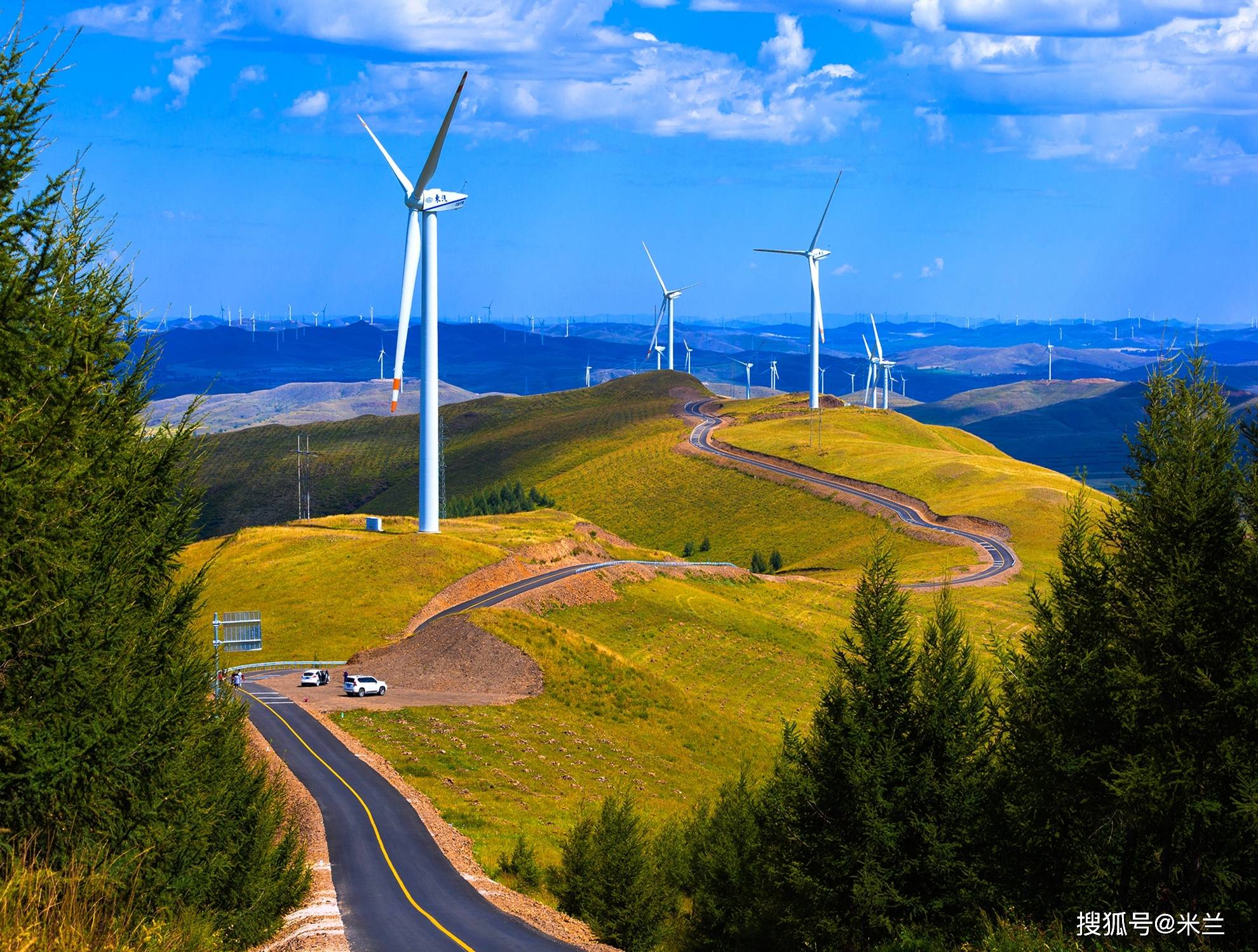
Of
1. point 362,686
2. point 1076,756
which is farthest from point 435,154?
point 1076,756

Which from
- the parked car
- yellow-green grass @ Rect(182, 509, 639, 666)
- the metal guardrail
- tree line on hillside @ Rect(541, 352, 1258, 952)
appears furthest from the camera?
yellow-green grass @ Rect(182, 509, 639, 666)

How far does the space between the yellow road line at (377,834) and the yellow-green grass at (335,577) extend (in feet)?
62.2

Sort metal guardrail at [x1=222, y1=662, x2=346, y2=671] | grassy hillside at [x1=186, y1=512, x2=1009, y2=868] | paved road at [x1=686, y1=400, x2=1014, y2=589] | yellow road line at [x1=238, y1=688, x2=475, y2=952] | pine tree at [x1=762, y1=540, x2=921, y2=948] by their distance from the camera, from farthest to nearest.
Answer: paved road at [x1=686, y1=400, x2=1014, y2=589] → metal guardrail at [x1=222, y1=662, x2=346, y2=671] → grassy hillside at [x1=186, y1=512, x2=1009, y2=868] → yellow road line at [x1=238, y1=688, x2=475, y2=952] → pine tree at [x1=762, y1=540, x2=921, y2=948]

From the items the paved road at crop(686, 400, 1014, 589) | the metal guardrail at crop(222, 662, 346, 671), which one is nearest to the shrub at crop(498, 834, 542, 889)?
the metal guardrail at crop(222, 662, 346, 671)

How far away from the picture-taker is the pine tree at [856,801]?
35.5m

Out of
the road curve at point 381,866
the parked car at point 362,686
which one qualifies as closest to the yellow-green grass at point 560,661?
the road curve at point 381,866

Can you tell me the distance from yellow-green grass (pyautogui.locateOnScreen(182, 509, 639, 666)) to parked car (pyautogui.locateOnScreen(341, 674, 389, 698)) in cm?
1337

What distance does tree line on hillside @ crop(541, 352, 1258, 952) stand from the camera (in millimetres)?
28953

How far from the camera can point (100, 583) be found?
952 inches

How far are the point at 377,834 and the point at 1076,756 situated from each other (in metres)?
30.4

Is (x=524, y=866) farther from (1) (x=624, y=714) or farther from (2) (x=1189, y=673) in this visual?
(1) (x=624, y=714)

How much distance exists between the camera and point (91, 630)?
76.2ft

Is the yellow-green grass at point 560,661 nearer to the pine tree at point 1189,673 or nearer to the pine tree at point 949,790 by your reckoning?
the pine tree at point 949,790

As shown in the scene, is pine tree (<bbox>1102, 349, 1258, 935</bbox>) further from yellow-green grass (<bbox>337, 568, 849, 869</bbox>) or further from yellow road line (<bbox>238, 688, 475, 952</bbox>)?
yellow-green grass (<bbox>337, 568, 849, 869</bbox>)
